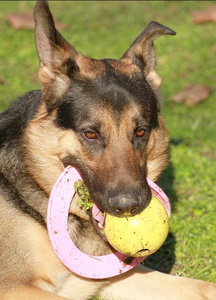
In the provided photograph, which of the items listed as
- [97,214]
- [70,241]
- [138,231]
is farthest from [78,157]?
[138,231]

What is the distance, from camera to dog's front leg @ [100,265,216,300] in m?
4.54

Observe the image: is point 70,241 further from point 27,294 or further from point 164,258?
point 164,258

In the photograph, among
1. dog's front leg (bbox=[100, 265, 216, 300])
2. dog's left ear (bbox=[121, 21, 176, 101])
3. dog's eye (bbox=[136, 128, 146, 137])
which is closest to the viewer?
dog's eye (bbox=[136, 128, 146, 137])

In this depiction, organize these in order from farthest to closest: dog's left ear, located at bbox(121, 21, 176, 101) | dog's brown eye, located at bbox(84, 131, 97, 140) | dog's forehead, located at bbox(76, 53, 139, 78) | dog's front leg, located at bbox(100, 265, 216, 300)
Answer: dog's left ear, located at bbox(121, 21, 176, 101) < dog's front leg, located at bbox(100, 265, 216, 300) < dog's forehead, located at bbox(76, 53, 139, 78) < dog's brown eye, located at bbox(84, 131, 97, 140)

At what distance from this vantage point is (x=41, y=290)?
155 inches

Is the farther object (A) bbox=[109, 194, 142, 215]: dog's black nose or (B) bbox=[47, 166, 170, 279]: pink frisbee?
(B) bbox=[47, 166, 170, 279]: pink frisbee

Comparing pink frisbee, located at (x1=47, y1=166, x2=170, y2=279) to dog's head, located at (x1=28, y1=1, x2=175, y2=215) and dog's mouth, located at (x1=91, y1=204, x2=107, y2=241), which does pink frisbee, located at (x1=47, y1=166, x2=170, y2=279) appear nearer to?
dog's mouth, located at (x1=91, y1=204, x2=107, y2=241)

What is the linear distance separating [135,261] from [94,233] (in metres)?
0.48

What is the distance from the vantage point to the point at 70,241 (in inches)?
164

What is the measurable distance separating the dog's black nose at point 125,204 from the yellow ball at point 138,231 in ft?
0.24

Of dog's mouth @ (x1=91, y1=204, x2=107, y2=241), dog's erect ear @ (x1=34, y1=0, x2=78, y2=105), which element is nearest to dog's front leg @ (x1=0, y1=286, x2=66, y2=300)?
dog's mouth @ (x1=91, y1=204, x2=107, y2=241)

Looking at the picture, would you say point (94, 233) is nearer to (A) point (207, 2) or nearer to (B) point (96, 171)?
(B) point (96, 171)

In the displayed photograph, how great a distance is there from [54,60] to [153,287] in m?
2.47

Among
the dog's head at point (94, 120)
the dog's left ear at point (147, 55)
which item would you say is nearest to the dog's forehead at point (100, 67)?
the dog's head at point (94, 120)
